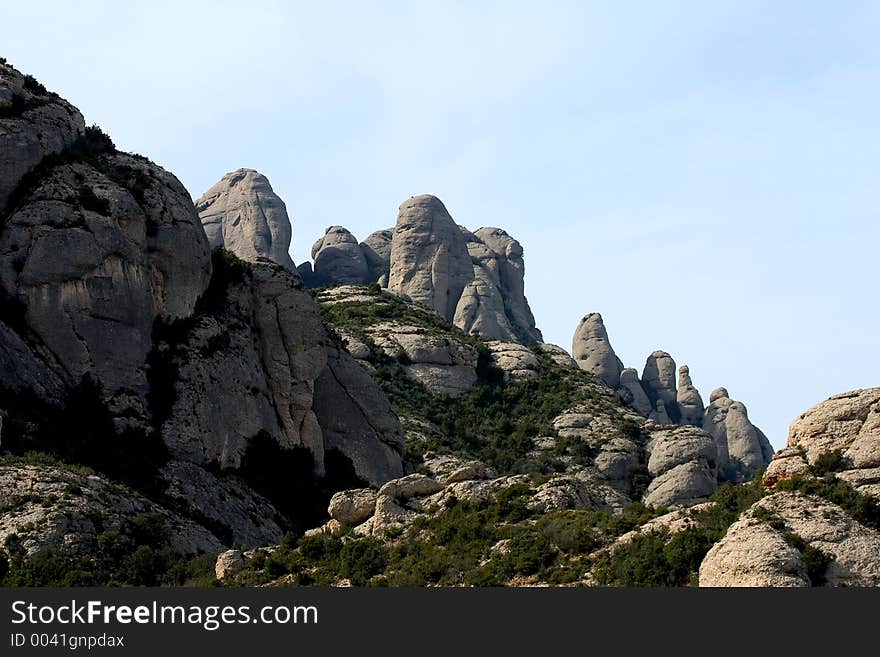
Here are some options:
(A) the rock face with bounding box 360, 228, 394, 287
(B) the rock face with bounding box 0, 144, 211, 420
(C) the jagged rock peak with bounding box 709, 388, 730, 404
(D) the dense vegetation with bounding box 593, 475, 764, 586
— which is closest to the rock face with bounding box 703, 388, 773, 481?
(C) the jagged rock peak with bounding box 709, 388, 730, 404

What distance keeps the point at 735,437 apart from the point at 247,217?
64.3 m

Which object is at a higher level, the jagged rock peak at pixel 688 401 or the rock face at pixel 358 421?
the jagged rock peak at pixel 688 401

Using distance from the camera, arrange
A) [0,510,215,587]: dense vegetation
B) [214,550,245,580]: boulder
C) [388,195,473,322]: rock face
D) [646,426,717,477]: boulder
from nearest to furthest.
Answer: [0,510,215,587]: dense vegetation
[214,550,245,580]: boulder
[646,426,717,477]: boulder
[388,195,473,322]: rock face

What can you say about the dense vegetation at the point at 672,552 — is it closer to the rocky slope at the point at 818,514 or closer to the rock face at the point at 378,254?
the rocky slope at the point at 818,514

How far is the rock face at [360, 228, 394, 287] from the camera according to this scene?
546ft

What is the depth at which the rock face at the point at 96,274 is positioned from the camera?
216 feet

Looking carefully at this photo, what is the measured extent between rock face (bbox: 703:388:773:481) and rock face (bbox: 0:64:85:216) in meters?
97.1

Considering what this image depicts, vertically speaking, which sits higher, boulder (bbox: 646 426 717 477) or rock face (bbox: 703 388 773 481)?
rock face (bbox: 703 388 773 481)

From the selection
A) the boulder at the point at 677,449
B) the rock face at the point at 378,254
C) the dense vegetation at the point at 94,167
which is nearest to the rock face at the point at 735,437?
the rock face at the point at 378,254

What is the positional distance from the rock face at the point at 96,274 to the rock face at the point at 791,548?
35.3 metres

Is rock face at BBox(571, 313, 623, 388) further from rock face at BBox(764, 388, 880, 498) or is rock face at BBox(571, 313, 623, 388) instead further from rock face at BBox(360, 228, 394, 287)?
rock face at BBox(764, 388, 880, 498)

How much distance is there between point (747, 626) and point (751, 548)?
4.46 m

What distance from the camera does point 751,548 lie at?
37562mm

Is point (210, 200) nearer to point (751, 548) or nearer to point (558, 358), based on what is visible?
point (558, 358)
